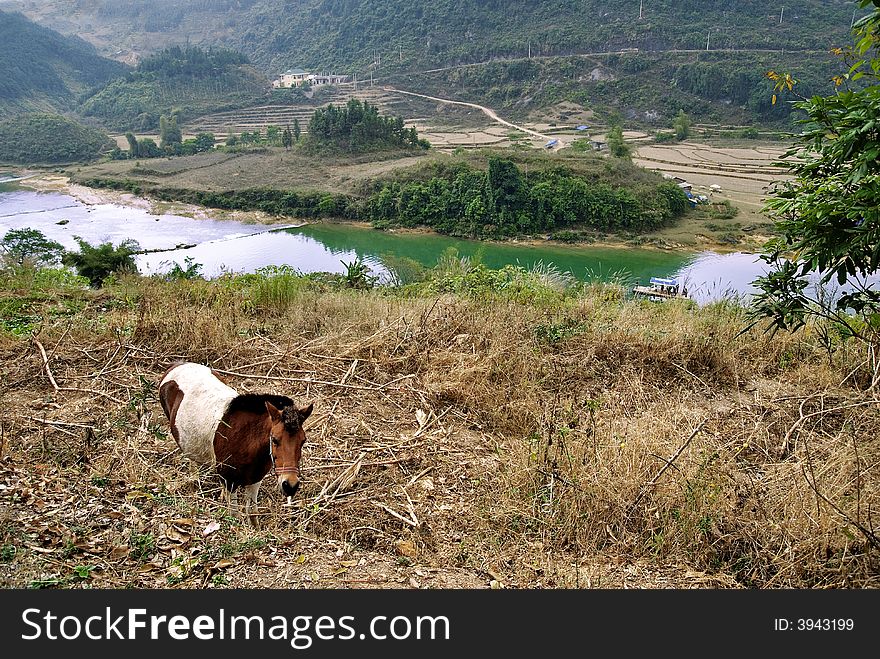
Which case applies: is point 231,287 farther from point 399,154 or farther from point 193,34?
point 193,34

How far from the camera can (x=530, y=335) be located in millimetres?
5262

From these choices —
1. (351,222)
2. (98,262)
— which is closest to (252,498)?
(98,262)

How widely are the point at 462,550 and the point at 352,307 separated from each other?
3323mm

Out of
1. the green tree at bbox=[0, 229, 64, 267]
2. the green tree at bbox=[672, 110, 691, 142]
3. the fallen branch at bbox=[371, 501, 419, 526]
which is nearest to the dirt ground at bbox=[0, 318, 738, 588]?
the fallen branch at bbox=[371, 501, 419, 526]

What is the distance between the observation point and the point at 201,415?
Result: 3.17 metres

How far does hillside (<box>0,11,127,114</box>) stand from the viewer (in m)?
71.2

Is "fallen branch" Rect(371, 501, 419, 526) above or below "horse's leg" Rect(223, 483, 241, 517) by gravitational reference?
below

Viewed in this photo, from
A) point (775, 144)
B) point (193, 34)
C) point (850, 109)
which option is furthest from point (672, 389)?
point (193, 34)

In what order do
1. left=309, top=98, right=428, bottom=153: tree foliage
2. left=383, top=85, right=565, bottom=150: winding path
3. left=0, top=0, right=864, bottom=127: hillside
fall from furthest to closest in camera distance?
left=0, top=0, right=864, bottom=127: hillside → left=383, top=85, right=565, bottom=150: winding path → left=309, top=98, right=428, bottom=153: tree foliage

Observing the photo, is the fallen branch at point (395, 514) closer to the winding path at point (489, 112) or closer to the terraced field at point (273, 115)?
the winding path at point (489, 112)

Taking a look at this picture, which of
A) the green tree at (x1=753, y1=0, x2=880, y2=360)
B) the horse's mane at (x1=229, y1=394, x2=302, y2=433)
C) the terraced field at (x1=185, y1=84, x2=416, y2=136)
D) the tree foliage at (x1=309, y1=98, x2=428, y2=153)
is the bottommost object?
the horse's mane at (x1=229, y1=394, x2=302, y2=433)

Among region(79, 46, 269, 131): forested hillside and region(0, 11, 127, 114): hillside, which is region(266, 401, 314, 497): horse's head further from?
region(0, 11, 127, 114): hillside

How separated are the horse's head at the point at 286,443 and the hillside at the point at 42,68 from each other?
81.4m

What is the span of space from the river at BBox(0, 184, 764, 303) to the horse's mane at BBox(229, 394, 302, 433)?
62.0 ft
